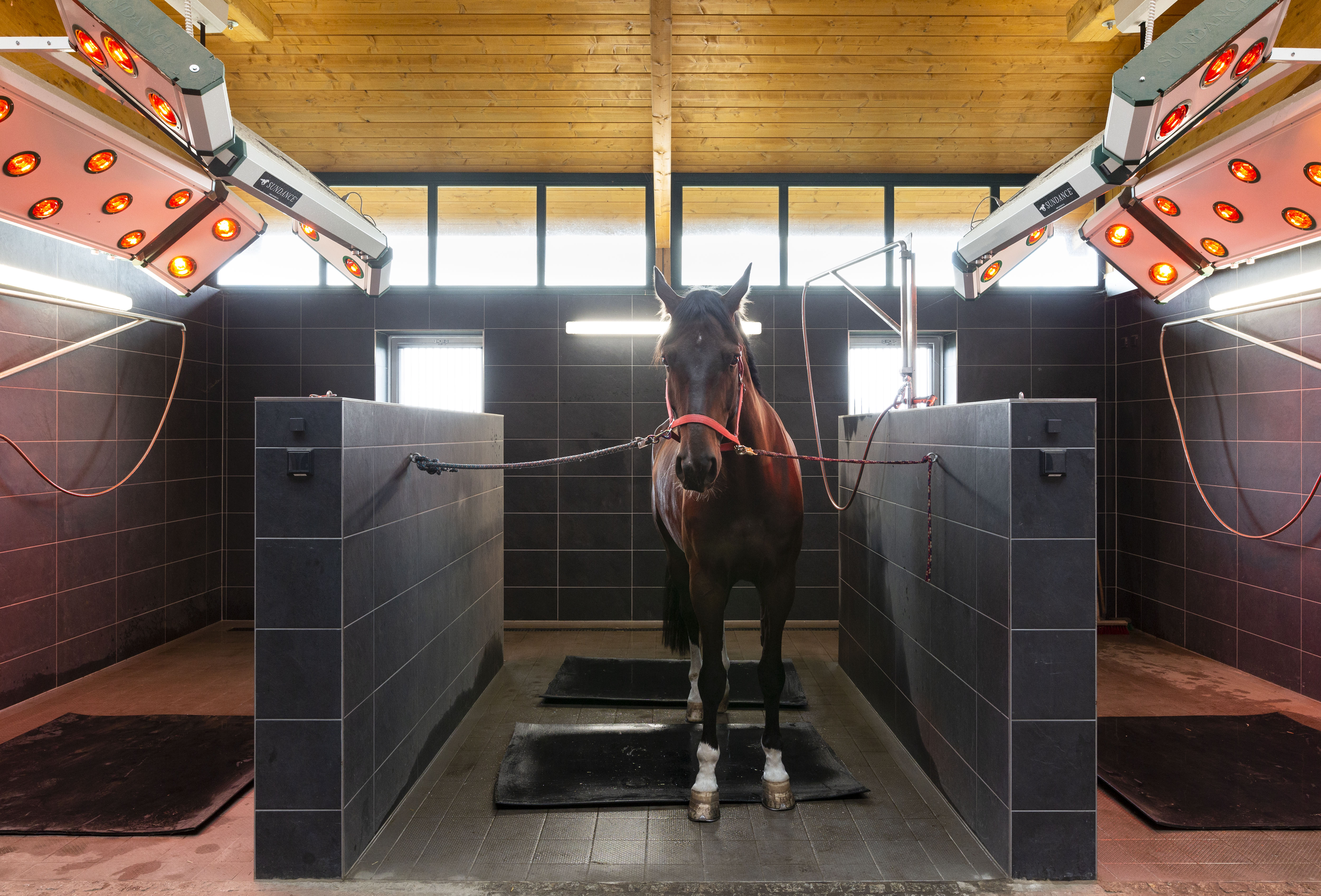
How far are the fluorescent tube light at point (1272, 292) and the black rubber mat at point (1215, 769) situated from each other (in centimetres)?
193

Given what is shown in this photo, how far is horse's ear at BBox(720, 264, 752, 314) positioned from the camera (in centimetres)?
223

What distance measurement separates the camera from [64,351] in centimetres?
362

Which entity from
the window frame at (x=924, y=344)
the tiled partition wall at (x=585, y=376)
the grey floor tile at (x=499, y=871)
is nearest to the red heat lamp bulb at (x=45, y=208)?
the tiled partition wall at (x=585, y=376)

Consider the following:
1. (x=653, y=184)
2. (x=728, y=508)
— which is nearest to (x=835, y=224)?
(x=653, y=184)

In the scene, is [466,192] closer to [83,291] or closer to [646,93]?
[646,93]

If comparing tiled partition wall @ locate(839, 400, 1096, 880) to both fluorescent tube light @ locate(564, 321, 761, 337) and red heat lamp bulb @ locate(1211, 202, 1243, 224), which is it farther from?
fluorescent tube light @ locate(564, 321, 761, 337)

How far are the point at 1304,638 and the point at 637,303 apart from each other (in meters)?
4.38

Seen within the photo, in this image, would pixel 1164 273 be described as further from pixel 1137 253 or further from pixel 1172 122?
pixel 1172 122

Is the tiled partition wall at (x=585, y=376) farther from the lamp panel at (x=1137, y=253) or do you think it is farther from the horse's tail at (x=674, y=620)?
the lamp panel at (x=1137, y=253)

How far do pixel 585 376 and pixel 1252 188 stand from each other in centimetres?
384

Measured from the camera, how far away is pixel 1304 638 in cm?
360

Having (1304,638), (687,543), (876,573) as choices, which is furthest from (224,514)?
(1304,638)

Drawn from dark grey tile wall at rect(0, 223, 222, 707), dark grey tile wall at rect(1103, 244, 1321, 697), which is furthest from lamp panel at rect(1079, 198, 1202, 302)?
dark grey tile wall at rect(0, 223, 222, 707)

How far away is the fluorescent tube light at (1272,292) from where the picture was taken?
294 cm
